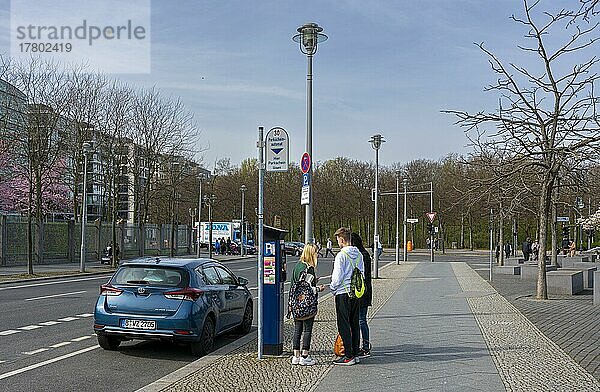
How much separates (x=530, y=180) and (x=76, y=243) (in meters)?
32.4

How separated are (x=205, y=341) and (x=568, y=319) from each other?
337 inches

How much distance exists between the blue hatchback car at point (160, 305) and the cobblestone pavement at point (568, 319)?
5.40 m

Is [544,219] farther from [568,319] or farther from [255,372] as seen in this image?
[255,372]

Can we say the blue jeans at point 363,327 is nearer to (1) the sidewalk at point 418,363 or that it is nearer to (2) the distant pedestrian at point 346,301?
(1) the sidewalk at point 418,363

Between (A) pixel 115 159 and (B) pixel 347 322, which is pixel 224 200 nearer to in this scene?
(A) pixel 115 159

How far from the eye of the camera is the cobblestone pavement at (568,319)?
A: 11367mm

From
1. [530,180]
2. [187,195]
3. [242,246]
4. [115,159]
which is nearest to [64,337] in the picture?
[530,180]

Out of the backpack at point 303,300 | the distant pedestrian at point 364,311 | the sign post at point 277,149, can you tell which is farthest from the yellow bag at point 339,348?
the sign post at point 277,149

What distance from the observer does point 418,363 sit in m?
10.2

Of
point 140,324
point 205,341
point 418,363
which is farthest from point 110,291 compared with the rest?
point 418,363

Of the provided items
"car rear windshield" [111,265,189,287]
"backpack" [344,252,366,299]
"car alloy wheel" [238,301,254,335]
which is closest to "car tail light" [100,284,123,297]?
"car rear windshield" [111,265,189,287]

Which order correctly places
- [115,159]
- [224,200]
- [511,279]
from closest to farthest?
[511,279] → [115,159] → [224,200]

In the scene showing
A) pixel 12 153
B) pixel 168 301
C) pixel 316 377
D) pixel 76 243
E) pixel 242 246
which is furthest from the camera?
pixel 242 246

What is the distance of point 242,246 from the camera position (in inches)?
2640
